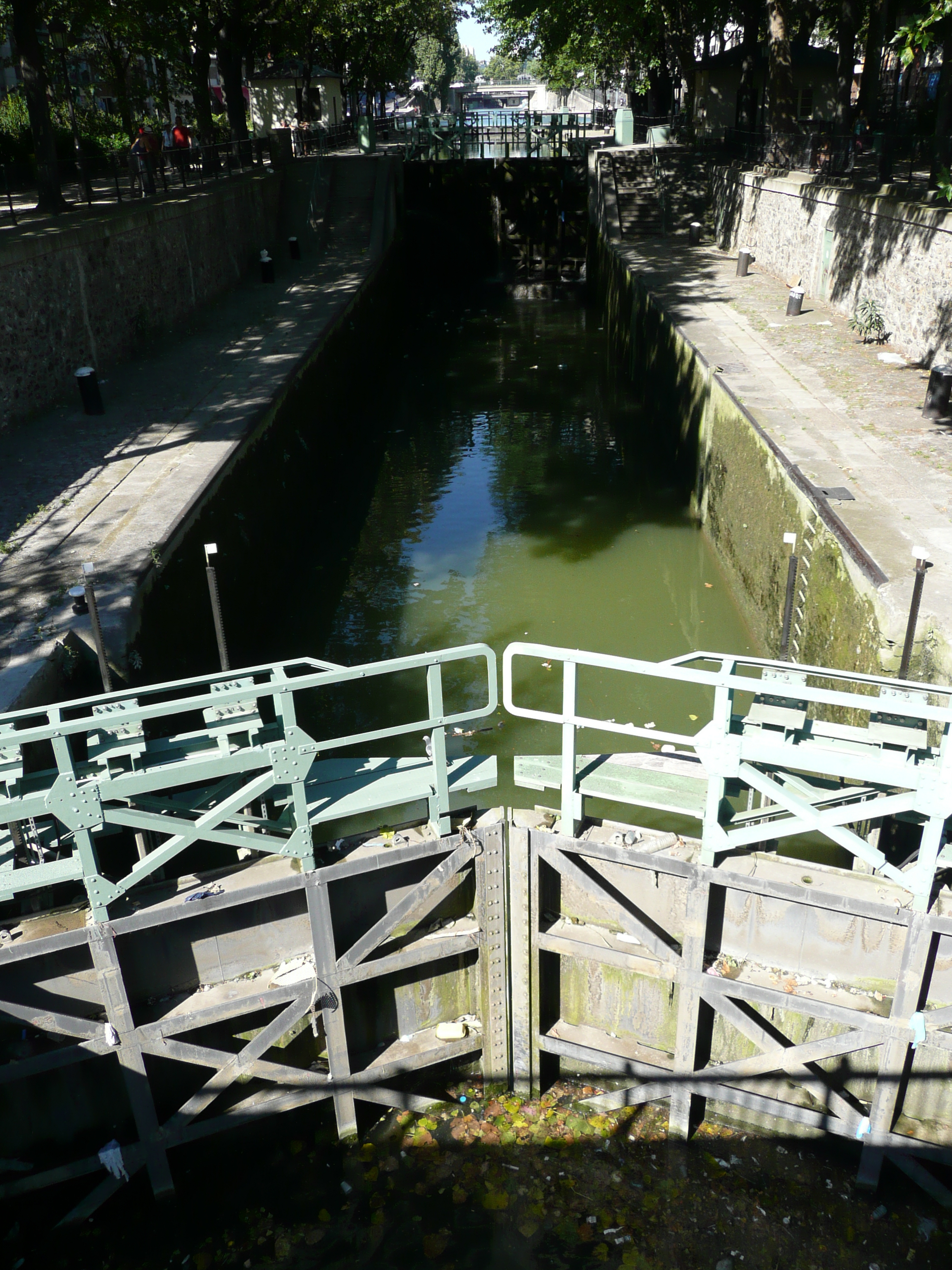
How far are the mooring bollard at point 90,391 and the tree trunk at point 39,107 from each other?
555 cm

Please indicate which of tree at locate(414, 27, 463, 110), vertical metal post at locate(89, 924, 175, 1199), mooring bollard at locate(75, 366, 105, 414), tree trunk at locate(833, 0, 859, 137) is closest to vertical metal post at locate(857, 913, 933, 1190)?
vertical metal post at locate(89, 924, 175, 1199)

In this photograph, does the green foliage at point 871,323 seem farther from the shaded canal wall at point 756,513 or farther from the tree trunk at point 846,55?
the tree trunk at point 846,55

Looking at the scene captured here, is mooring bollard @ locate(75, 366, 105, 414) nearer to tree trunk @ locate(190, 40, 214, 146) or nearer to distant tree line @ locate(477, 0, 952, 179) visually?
distant tree line @ locate(477, 0, 952, 179)

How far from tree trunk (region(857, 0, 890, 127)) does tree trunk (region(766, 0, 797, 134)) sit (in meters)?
2.11

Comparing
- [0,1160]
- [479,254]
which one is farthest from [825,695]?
[479,254]

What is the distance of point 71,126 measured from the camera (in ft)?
94.5

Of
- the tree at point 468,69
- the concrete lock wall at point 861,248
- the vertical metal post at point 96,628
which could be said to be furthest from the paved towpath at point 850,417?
the tree at point 468,69

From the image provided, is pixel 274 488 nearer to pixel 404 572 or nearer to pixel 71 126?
pixel 404 572

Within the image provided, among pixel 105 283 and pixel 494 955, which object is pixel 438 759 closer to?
pixel 494 955

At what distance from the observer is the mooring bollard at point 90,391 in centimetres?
1348

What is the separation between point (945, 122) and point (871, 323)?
4755mm

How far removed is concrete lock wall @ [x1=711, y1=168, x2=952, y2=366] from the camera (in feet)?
47.2

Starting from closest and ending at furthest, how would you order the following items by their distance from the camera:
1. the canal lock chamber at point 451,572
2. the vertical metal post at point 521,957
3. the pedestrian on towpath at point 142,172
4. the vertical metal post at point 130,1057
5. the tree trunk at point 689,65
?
1. the vertical metal post at point 130,1057
2. the vertical metal post at point 521,957
3. the canal lock chamber at point 451,572
4. the pedestrian on towpath at point 142,172
5. the tree trunk at point 689,65

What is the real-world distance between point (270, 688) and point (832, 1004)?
3.92m
